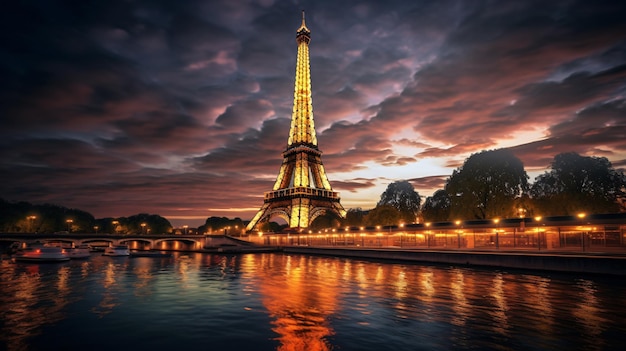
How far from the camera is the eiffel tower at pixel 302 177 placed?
120375 mm

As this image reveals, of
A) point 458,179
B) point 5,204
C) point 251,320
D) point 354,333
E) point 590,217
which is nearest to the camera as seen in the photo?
point 354,333

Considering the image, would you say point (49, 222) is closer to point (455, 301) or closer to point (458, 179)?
point (458, 179)

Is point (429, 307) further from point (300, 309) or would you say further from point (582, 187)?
point (582, 187)

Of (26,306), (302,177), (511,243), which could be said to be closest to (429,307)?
(26,306)

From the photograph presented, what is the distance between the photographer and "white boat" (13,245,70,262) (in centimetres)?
5925

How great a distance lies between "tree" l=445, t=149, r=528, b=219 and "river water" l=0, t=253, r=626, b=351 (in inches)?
1400

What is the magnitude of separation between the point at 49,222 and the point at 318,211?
104 meters

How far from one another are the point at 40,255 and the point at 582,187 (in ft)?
309

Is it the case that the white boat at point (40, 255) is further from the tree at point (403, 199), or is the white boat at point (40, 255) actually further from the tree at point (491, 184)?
the tree at point (403, 199)

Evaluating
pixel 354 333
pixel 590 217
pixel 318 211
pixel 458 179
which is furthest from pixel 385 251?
pixel 318 211

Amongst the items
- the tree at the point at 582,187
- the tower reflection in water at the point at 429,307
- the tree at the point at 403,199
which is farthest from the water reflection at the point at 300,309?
the tree at the point at 403,199

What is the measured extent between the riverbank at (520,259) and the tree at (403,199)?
41363 mm

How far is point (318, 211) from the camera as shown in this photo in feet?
411

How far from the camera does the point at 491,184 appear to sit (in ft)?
224
